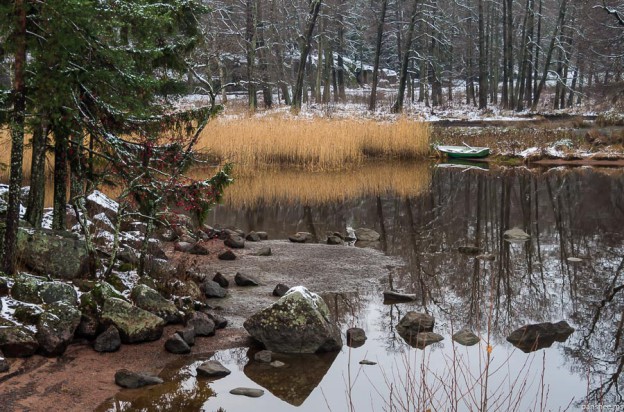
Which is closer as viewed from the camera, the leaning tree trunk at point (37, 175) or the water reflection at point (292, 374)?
the water reflection at point (292, 374)

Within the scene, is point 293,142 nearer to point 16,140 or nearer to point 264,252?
point 264,252

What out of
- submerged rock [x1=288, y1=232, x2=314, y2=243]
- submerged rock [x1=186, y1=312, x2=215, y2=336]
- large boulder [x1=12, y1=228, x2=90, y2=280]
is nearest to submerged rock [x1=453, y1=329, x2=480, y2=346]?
submerged rock [x1=186, y1=312, x2=215, y2=336]

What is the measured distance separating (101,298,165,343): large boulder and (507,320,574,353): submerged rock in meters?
3.43

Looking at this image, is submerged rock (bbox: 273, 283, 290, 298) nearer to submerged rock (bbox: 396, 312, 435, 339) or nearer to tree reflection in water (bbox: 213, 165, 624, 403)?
tree reflection in water (bbox: 213, 165, 624, 403)

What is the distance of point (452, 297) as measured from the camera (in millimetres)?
8328

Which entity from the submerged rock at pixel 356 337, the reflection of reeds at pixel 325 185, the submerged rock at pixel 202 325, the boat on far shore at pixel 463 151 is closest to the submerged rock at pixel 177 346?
the submerged rock at pixel 202 325

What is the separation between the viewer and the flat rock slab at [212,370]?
5.95 metres

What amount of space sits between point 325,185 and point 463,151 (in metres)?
8.59

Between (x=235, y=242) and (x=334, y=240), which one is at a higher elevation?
(x=235, y=242)

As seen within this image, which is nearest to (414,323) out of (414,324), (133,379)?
(414,324)

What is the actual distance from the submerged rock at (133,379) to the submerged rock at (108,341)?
0.60 meters

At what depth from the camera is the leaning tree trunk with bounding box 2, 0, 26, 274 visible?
6305 mm

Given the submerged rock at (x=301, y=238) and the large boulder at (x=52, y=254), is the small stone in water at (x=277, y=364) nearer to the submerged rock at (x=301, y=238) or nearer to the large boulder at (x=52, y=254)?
the large boulder at (x=52, y=254)

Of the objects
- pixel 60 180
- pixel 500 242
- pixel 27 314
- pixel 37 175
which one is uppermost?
pixel 37 175
